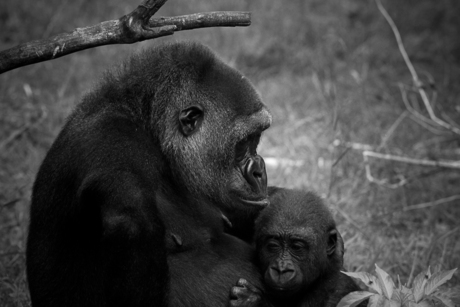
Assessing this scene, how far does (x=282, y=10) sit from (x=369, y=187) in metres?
5.42

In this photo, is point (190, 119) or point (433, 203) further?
point (433, 203)

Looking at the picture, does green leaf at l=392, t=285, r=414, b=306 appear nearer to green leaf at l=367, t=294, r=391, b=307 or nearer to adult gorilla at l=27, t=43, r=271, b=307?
green leaf at l=367, t=294, r=391, b=307

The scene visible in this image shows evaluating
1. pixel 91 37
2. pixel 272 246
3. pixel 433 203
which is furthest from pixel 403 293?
pixel 433 203

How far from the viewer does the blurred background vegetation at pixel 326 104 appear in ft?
17.6

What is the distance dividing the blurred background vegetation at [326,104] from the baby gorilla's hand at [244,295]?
54.2 inches

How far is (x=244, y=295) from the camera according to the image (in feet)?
11.7

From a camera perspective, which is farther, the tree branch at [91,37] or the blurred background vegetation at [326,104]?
the blurred background vegetation at [326,104]

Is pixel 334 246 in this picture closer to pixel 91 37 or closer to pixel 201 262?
pixel 201 262

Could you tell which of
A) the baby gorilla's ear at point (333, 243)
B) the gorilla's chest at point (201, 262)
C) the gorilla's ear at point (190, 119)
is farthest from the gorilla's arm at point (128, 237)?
the baby gorilla's ear at point (333, 243)

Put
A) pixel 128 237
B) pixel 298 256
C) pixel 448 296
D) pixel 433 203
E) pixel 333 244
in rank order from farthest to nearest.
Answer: pixel 433 203 → pixel 333 244 → pixel 298 256 → pixel 448 296 → pixel 128 237

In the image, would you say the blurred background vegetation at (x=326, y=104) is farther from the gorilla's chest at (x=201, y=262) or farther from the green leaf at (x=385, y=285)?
the green leaf at (x=385, y=285)

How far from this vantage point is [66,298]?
3.22 metres

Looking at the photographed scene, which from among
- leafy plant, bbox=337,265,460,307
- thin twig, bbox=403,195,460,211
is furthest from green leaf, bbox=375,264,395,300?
thin twig, bbox=403,195,460,211

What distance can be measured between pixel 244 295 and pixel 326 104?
5.30m
